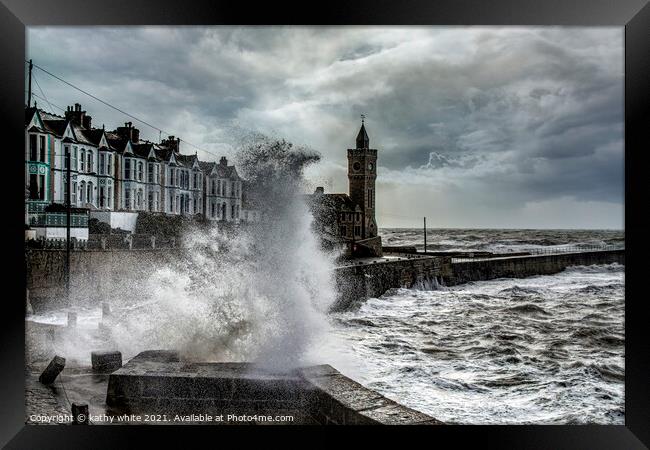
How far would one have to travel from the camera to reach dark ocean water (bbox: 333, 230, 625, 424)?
123 inches

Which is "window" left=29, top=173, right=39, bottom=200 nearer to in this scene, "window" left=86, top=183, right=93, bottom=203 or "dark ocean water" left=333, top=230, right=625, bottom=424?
"window" left=86, top=183, right=93, bottom=203

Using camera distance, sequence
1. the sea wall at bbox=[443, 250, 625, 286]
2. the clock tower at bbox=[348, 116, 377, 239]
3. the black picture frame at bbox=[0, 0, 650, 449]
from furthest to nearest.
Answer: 1. the sea wall at bbox=[443, 250, 625, 286]
2. the clock tower at bbox=[348, 116, 377, 239]
3. the black picture frame at bbox=[0, 0, 650, 449]

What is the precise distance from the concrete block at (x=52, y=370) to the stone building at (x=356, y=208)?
2.36m

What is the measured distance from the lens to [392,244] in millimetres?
4379

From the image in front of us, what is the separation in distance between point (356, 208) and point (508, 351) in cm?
176

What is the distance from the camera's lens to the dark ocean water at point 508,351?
3.14 metres

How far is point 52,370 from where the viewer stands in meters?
3.12

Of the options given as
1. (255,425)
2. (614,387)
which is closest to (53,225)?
(255,425)

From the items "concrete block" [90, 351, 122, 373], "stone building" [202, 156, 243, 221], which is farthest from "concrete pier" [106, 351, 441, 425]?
"stone building" [202, 156, 243, 221]

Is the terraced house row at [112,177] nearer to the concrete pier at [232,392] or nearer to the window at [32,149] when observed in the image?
the window at [32,149]

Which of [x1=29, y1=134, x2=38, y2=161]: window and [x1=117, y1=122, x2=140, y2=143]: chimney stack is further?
[x1=117, y1=122, x2=140, y2=143]: chimney stack

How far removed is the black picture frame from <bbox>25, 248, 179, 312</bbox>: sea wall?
0.44 m

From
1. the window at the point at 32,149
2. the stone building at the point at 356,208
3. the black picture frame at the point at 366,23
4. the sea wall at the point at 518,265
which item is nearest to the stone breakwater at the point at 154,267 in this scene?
the sea wall at the point at 518,265

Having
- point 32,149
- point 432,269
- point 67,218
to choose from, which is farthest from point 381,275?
point 32,149
